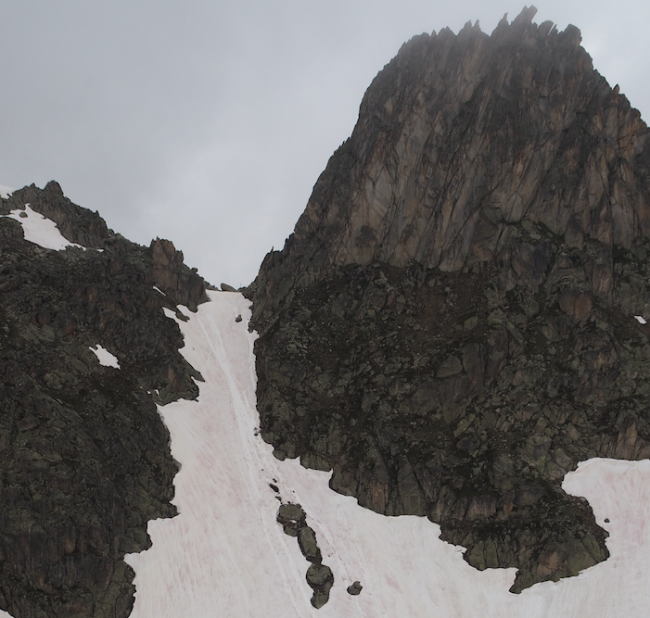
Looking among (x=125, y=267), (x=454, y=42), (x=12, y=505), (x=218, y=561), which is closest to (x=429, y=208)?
Result: (x=454, y=42)

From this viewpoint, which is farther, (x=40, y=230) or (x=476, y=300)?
(x=40, y=230)

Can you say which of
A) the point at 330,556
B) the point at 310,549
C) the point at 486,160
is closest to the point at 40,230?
the point at 310,549

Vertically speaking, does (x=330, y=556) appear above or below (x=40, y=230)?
below

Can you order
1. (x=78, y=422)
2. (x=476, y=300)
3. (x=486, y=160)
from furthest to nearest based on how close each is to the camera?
1. (x=486, y=160)
2. (x=476, y=300)
3. (x=78, y=422)

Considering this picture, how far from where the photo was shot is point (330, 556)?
38.5 m

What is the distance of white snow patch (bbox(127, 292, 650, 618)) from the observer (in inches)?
1337

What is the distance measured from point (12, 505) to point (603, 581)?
121 feet

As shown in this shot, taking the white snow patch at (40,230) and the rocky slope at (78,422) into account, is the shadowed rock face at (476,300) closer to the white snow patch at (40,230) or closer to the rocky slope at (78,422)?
the rocky slope at (78,422)

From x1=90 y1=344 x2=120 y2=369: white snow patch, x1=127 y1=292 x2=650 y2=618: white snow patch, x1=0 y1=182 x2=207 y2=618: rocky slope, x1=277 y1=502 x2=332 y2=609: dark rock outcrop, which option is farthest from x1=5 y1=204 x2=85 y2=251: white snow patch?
x1=277 y1=502 x2=332 y2=609: dark rock outcrop

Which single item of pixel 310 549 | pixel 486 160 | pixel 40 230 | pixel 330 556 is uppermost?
pixel 40 230

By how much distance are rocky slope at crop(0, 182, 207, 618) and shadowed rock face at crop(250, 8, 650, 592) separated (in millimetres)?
11736

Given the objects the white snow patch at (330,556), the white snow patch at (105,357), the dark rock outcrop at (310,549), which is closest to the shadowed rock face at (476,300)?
the white snow patch at (330,556)

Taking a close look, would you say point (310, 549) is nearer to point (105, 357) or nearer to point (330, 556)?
point (330, 556)

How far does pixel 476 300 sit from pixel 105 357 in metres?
34.6
